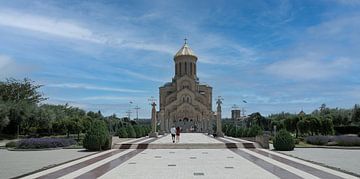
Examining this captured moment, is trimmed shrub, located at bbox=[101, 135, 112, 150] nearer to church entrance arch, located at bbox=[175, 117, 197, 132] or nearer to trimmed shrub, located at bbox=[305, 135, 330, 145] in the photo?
trimmed shrub, located at bbox=[305, 135, 330, 145]

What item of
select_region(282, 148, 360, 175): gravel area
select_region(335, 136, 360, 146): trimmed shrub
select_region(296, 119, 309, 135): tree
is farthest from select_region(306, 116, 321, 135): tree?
select_region(282, 148, 360, 175): gravel area

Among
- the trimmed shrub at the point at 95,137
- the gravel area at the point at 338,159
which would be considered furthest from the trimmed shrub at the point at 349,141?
the trimmed shrub at the point at 95,137

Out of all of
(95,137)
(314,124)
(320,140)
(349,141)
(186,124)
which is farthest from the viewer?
(186,124)

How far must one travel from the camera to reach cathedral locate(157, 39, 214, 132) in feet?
245

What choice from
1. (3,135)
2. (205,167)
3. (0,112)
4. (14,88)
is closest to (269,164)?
(205,167)

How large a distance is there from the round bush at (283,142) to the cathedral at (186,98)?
1839 inches

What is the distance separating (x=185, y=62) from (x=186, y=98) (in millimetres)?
7306

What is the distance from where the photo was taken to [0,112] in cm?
4241

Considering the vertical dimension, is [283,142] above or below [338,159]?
above

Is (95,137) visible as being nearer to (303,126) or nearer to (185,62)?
(303,126)

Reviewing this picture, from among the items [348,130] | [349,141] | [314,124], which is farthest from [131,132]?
[348,130]

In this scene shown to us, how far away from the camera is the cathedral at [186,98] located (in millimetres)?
74812

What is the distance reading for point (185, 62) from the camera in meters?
81.0

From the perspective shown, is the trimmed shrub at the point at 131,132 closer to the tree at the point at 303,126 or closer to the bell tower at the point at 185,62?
the tree at the point at 303,126
